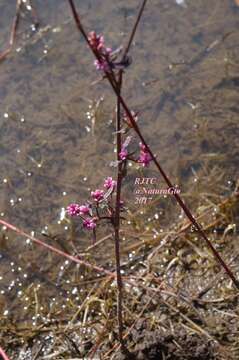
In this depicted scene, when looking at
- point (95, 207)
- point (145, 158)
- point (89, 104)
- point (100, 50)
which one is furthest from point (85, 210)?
point (89, 104)

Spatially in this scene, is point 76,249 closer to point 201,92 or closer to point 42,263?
point 42,263

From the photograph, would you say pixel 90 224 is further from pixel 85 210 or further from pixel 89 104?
pixel 89 104

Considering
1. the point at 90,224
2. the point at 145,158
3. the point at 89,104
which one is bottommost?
the point at 90,224

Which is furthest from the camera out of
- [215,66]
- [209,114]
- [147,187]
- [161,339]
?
[215,66]

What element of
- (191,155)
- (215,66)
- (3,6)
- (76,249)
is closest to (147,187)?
(191,155)

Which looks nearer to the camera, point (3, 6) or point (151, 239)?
point (151, 239)

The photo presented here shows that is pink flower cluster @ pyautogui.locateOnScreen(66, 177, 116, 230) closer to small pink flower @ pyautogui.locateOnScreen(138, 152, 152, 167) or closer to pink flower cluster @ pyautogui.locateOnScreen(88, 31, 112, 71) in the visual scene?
small pink flower @ pyautogui.locateOnScreen(138, 152, 152, 167)

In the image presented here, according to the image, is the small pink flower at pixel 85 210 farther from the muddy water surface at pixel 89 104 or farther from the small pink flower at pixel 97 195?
the muddy water surface at pixel 89 104

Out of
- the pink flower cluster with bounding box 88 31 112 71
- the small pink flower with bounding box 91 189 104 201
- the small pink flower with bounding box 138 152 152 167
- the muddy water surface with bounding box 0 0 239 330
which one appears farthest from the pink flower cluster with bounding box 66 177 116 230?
the muddy water surface with bounding box 0 0 239 330
